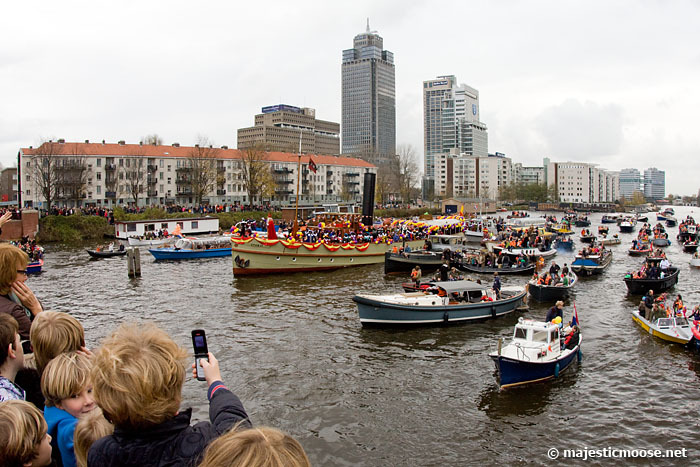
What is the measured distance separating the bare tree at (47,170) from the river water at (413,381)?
47349 mm

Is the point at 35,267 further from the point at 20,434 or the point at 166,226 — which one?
the point at 20,434

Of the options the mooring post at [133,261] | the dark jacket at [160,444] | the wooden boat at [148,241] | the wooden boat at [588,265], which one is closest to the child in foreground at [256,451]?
the dark jacket at [160,444]

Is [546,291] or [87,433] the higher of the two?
[87,433]

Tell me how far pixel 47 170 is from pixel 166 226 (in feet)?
75.7

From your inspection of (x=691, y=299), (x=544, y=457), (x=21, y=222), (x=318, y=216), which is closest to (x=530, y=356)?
(x=544, y=457)

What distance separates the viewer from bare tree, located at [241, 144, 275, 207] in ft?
332

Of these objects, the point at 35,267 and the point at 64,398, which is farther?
the point at 35,267

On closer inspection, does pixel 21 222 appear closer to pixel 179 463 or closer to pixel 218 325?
pixel 218 325

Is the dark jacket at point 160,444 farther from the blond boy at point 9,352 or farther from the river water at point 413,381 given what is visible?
the river water at point 413,381

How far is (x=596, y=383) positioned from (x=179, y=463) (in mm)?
19108

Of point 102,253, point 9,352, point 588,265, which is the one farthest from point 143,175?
point 9,352

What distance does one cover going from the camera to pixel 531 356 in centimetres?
1867

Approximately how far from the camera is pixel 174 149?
10175 centimetres

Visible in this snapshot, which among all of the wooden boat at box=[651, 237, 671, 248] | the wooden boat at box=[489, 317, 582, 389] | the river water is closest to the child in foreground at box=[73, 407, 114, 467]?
the river water
